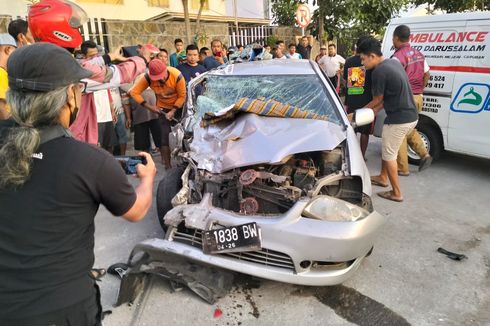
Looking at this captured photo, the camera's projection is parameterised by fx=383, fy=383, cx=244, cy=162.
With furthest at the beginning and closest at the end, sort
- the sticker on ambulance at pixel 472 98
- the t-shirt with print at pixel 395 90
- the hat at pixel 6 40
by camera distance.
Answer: the sticker on ambulance at pixel 472 98
the t-shirt with print at pixel 395 90
the hat at pixel 6 40

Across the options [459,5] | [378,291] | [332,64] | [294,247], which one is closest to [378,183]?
[378,291]

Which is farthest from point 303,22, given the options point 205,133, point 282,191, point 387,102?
point 282,191

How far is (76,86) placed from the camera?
138cm

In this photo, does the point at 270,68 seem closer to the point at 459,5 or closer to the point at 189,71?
the point at 189,71

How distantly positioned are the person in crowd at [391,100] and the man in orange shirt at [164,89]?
2.40 m

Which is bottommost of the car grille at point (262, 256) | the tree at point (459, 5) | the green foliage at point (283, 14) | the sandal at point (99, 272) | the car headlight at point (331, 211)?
the sandal at point (99, 272)

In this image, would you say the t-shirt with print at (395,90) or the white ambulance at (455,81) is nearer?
the t-shirt with print at (395,90)

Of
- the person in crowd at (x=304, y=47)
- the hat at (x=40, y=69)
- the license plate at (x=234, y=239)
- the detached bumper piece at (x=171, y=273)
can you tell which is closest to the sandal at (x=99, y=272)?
the detached bumper piece at (x=171, y=273)

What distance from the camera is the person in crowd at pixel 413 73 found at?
4961 mm

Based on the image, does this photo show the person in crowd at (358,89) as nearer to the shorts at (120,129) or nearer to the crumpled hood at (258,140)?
the crumpled hood at (258,140)

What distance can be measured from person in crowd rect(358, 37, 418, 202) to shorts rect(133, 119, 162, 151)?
3.12 m

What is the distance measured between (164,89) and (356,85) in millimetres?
2803

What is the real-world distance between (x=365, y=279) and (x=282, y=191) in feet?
3.18

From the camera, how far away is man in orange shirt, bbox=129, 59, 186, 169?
503 cm
